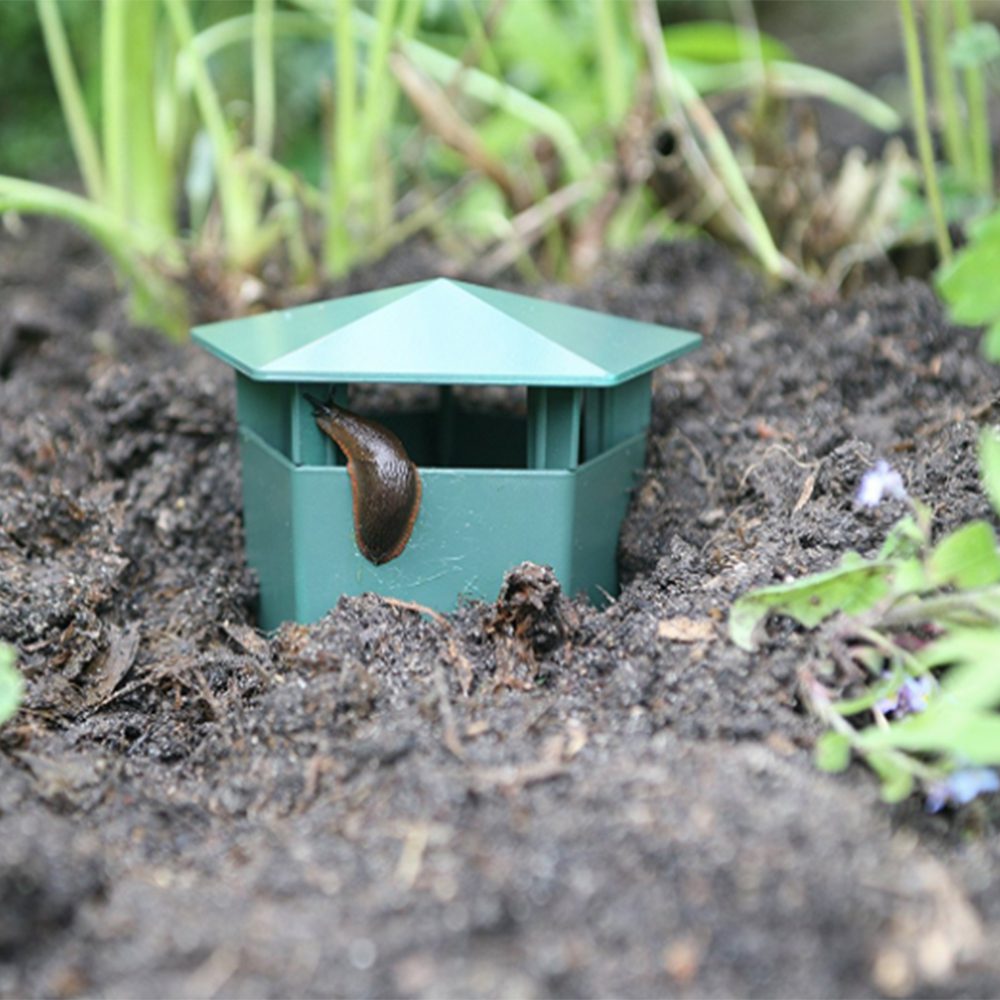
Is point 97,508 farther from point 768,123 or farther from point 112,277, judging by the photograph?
point 768,123

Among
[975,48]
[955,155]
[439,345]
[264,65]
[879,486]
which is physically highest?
[975,48]

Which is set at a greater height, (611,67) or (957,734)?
(611,67)

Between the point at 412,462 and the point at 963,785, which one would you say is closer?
the point at 963,785

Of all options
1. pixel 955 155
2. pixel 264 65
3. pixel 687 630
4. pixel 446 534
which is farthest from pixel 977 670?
pixel 264 65

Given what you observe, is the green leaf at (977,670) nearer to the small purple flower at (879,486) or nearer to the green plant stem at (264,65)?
the small purple flower at (879,486)

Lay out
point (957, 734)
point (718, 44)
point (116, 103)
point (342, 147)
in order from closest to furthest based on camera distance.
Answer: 1. point (957, 734)
2. point (116, 103)
3. point (342, 147)
4. point (718, 44)

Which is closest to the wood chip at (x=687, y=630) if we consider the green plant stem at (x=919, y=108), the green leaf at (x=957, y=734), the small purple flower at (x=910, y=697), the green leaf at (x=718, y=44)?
the small purple flower at (x=910, y=697)

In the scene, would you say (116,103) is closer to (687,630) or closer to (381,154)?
(381,154)

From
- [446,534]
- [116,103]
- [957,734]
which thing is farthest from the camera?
[116,103]
